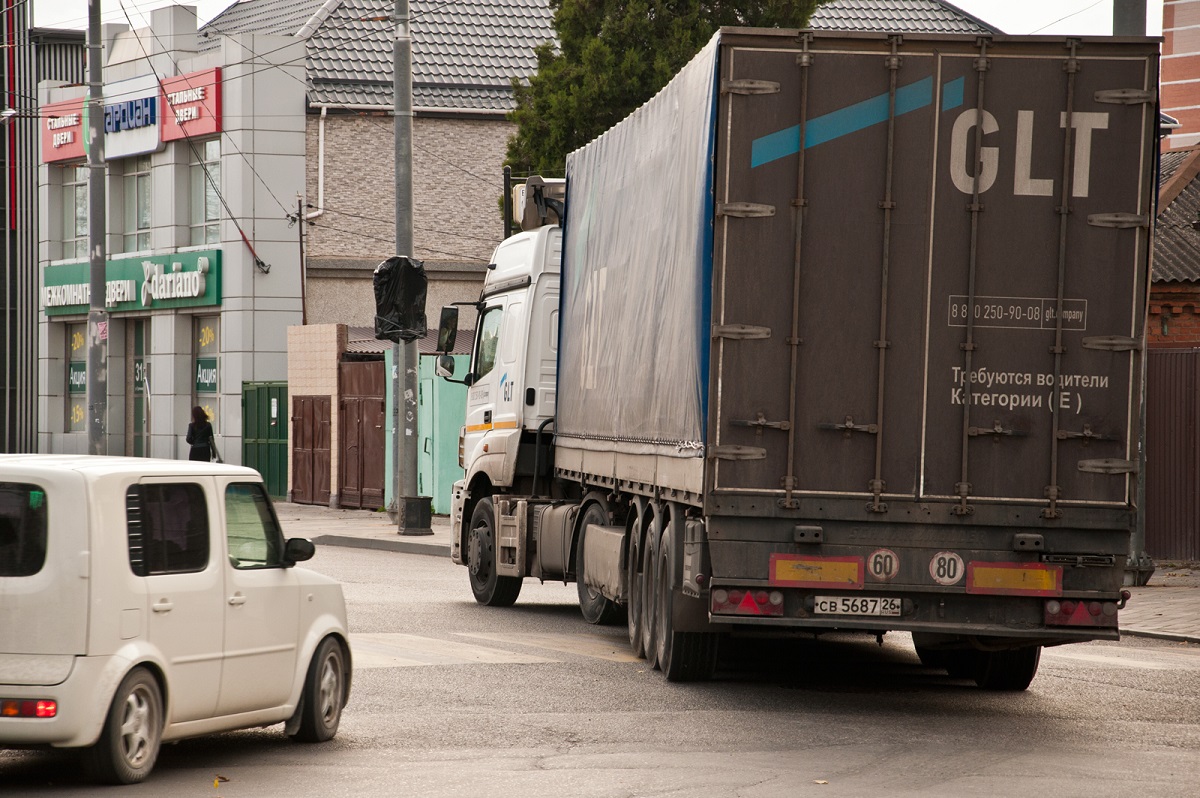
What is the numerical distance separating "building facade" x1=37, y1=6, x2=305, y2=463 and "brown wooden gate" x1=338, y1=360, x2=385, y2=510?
16.9 ft

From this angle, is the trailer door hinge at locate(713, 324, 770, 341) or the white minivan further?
the trailer door hinge at locate(713, 324, 770, 341)

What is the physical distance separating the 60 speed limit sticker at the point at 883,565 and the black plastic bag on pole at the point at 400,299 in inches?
511

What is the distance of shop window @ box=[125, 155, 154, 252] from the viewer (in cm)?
3875

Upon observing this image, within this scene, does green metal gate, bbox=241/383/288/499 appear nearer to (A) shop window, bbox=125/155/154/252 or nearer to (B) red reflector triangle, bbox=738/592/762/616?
(A) shop window, bbox=125/155/154/252

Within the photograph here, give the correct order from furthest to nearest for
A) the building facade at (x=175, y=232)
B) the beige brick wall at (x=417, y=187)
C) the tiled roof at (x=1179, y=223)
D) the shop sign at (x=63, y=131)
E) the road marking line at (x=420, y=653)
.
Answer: the shop sign at (x=63, y=131) < the beige brick wall at (x=417, y=187) < the building facade at (x=175, y=232) < the tiled roof at (x=1179, y=223) < the road marking line at (x=420, y=653)

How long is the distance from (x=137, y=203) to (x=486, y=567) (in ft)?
83.4

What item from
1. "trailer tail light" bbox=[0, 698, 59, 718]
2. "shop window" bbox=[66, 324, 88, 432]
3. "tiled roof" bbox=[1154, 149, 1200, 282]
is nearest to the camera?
"trailer tail light" bbox=[0, 698, 59, 718]

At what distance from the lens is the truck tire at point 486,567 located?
51.9 feet

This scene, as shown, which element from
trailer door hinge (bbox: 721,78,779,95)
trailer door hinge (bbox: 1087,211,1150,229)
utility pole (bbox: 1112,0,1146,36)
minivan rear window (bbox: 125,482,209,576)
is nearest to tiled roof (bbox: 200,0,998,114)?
utility pole (bbox: 1112,0,1146,36)

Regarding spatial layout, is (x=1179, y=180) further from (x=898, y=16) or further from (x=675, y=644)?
(x=898, y=16)

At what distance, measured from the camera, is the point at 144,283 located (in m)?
38.3

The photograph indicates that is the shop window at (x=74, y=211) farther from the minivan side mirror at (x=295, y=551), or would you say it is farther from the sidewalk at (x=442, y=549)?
the minivan side mirror at (x=295, y=551)

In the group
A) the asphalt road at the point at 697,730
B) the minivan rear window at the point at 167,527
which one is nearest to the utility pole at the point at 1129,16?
the asphalt road at the point at 697,730

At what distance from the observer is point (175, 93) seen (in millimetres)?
37031
